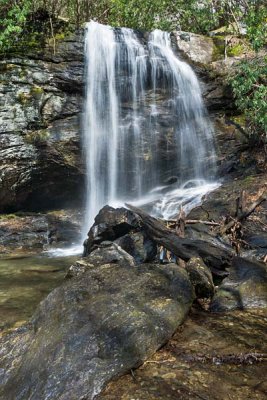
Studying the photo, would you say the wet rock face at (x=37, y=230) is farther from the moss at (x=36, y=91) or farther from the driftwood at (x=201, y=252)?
the driftwood at (x=201, y=252)

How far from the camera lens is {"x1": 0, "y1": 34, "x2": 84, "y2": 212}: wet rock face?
40.4 feet

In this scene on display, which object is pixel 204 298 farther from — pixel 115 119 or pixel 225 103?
pixel 225 103

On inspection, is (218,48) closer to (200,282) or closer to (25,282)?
(25,282)

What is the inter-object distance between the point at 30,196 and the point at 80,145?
259 cm

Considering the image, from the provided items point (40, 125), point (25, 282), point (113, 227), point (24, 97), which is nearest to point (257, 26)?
point (40, 125)

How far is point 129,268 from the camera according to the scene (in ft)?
17.2

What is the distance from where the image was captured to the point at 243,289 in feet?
17.8

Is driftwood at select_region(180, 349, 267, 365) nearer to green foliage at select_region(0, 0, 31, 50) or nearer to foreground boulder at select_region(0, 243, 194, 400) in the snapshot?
foreground boulder at select_region(0, 243, 194, 400)

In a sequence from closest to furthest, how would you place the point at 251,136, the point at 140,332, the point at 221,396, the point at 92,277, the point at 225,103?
the point at 221,396 < the point at 140,332 < the point at 92,277 < the point at 251,136 < the point at 225,103

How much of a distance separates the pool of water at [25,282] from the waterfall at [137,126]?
444 cm

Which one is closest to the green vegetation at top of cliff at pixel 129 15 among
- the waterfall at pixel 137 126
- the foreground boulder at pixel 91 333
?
the waterfall at pixel 137 126

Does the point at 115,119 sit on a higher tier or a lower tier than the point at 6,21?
lower

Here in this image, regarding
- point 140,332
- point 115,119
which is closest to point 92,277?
point 140,332

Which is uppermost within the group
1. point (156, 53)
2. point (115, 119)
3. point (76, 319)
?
point (156, 53)
